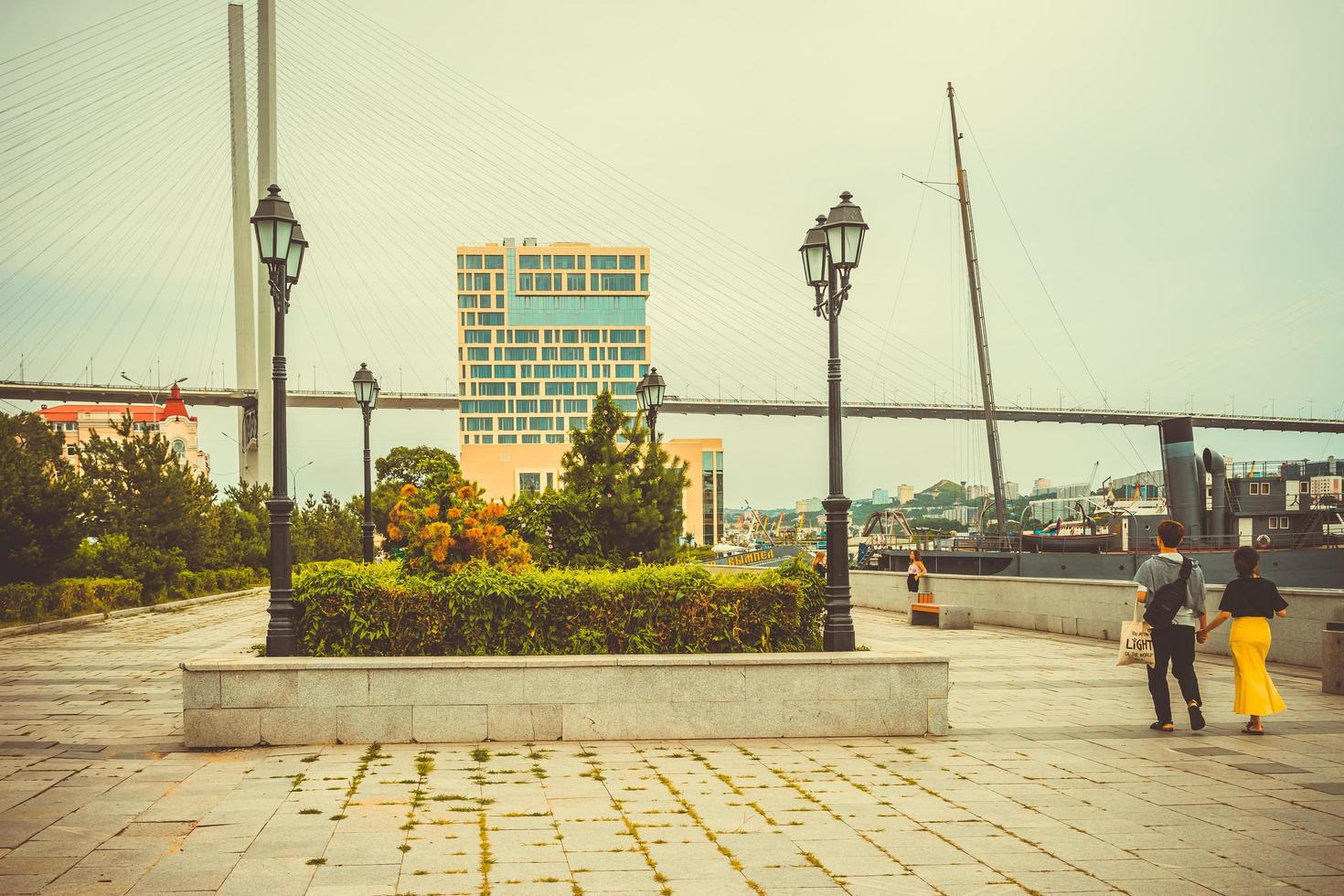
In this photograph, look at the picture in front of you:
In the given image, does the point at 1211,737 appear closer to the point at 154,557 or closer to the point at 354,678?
Answer: the point at 354,678

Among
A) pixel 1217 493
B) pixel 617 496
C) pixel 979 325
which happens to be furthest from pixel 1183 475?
pixel 617 496

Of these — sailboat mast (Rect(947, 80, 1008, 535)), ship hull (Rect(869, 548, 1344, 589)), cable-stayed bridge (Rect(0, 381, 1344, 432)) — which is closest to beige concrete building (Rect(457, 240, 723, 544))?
cable-stayed bridge (Rect(0, 381, 1344, 432))

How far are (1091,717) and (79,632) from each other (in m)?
19.2

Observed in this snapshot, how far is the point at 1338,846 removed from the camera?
5.71 meters

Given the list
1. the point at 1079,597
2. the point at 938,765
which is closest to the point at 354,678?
the point at 938,765

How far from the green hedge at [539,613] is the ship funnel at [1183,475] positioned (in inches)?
1015

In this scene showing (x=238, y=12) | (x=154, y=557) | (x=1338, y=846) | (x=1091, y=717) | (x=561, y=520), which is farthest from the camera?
(x=238, y=12)

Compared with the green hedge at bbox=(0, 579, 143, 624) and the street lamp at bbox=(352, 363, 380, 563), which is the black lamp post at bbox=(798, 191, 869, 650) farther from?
the green hedge at bbox=(0, 579, 143, 624)

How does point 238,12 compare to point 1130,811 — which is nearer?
point 1130,811

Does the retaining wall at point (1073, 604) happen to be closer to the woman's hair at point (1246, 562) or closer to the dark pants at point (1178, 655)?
the woman's hair at point (1246, 562)

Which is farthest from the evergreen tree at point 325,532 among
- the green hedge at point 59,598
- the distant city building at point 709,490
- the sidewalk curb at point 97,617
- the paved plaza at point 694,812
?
the distant city building at point 709,490

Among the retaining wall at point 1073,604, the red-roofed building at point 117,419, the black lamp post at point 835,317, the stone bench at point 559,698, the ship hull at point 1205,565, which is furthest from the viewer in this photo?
the red-roofed building at point 117,419

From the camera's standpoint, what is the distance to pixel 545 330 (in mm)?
143500

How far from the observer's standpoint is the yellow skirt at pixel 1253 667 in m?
8.62
